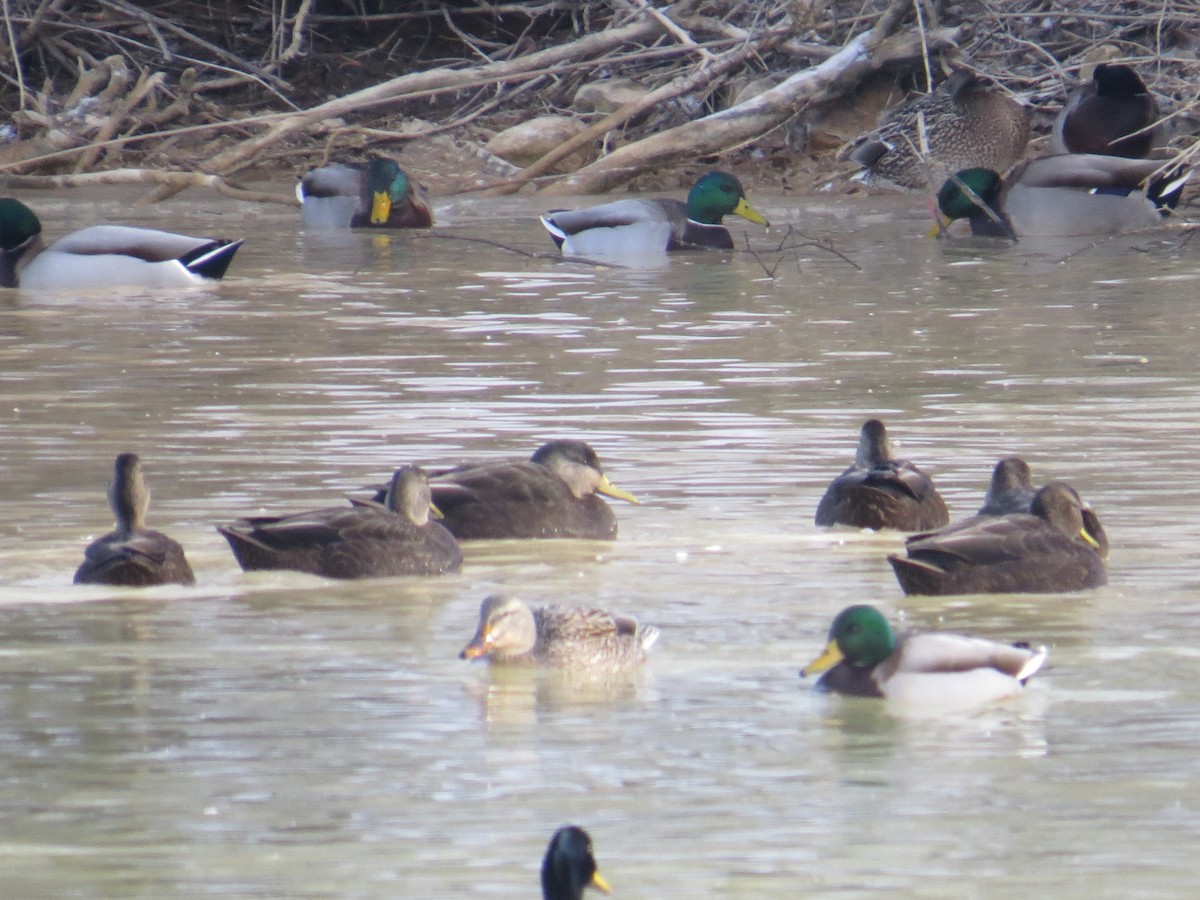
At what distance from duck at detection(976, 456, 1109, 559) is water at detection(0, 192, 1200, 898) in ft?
0.39

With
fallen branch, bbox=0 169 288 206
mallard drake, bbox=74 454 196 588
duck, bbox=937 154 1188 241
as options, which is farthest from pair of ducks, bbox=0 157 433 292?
mallard drake, bbox=74 454 196 588

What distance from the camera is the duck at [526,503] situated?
805cm

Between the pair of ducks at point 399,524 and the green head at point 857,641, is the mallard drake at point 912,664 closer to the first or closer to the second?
the green head at point 857,641

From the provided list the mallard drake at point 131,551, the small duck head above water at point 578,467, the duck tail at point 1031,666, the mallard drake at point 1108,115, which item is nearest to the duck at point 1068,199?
the mallard drake at point 1108,115

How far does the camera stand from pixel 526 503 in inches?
319

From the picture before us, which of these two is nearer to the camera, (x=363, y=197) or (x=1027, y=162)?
(x=1027, y=162)

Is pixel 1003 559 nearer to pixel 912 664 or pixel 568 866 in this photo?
pixel 912 664

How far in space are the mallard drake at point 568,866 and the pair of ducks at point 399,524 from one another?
3317mm

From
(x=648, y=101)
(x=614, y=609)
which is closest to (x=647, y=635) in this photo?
(x=614, y=609)

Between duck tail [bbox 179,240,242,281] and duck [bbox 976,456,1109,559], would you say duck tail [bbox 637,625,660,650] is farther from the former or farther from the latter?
duck tail [bbox 179,240,242,281]

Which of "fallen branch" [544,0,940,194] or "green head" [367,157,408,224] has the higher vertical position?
"fallen branch" [544,0,940,194]

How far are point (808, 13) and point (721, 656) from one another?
14.7 metres

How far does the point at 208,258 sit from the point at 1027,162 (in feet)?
20.5

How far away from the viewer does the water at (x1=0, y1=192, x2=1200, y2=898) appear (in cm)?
484
